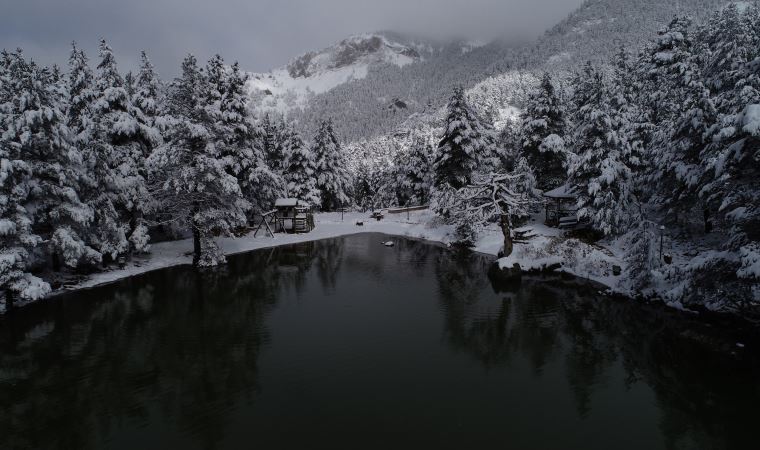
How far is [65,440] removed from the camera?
9.73 m

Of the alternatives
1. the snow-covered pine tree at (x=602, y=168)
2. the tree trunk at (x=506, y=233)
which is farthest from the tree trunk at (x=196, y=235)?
the snow-covered pine tree at (x=602, y=168)

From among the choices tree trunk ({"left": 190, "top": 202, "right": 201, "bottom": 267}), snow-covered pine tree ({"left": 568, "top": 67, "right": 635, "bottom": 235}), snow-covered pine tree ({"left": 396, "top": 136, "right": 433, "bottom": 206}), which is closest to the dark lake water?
tree trunk ({"left": 190, "top": 202, "right": 201, "bottom": 267})

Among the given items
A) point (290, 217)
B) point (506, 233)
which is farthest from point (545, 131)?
point (290, 217)

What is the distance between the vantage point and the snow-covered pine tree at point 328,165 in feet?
199

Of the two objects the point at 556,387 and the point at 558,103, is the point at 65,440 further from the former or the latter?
the point at 558,103

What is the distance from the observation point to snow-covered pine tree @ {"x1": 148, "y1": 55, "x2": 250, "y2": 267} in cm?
2622

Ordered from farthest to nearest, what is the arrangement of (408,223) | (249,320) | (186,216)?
(408,223)
(186,216)
(249,320)

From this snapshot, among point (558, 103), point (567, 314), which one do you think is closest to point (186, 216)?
point (567, 314)

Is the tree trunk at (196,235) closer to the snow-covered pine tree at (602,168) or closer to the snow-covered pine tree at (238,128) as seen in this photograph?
the snow-covered pine tree at (238,128)

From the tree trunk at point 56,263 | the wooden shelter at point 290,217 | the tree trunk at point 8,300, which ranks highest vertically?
the wooden shelter at point 290,217

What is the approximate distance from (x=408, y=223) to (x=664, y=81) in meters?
29.4

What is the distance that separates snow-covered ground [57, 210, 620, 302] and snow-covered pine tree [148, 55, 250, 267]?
11.9ft

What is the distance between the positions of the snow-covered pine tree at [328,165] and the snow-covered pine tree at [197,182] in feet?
99.3

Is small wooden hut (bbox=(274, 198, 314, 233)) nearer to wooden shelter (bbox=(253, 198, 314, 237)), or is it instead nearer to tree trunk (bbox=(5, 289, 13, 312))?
wooden shelter (bbox=(253, 198, 314, 237))
